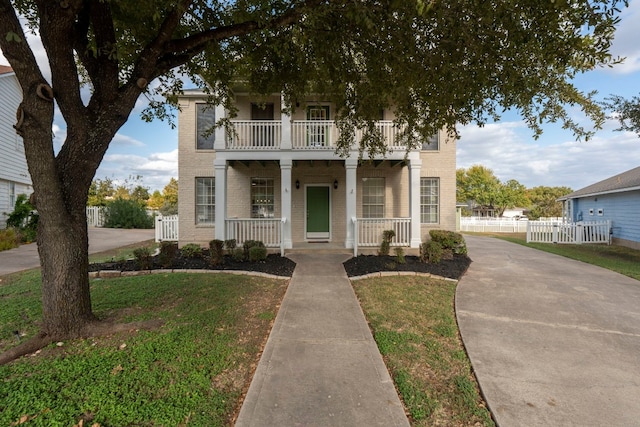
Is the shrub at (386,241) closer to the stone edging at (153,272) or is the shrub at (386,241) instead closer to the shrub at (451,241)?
the shrub at (451,241)

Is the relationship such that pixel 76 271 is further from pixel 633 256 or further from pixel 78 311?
pixel 633 256

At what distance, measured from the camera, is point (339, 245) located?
1079 centimetres

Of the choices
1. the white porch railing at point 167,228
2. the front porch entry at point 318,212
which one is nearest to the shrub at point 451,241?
the front porch entry at point 318,212

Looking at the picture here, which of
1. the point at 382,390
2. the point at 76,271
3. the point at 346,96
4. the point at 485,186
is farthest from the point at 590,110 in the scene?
the point at 485,186

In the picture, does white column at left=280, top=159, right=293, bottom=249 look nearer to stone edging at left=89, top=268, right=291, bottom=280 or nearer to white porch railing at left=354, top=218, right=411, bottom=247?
white porch railing at left=354, top=218, right=411, bottom=247

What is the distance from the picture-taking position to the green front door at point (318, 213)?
1175cm

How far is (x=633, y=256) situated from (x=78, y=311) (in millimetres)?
17168

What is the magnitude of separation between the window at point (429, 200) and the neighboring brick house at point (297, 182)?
4cm

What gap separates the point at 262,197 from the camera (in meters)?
11.8

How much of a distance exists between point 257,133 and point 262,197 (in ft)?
8.43

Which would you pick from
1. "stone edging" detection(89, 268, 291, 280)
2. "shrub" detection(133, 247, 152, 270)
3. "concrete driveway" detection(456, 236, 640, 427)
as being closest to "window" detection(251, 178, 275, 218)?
"stone edging" detection(89, 268, 291, 280)

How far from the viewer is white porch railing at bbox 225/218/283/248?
995 centimetres

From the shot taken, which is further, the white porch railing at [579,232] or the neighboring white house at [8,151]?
the white porch railing at [579,232]

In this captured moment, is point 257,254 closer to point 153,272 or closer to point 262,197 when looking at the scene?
point 153,272
